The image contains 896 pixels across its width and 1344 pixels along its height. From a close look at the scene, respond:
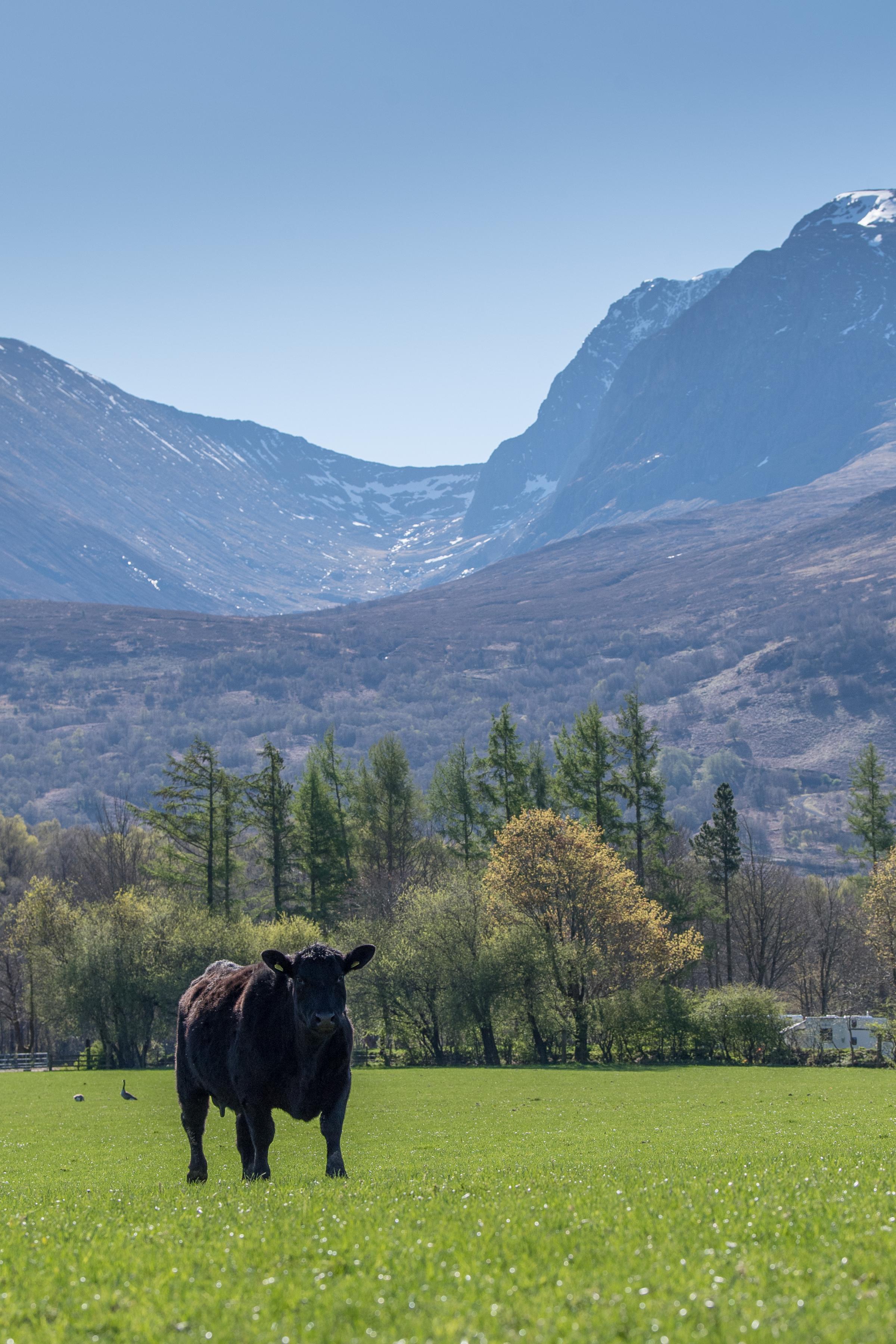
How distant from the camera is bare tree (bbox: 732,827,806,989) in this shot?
93.9m

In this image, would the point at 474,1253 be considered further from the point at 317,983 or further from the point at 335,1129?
the point at 335,1129

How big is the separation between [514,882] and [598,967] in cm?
734

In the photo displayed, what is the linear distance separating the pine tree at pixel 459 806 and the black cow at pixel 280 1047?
2846 inches

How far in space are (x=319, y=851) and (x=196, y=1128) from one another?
71.1m

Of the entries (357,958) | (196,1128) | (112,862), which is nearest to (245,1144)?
(196,1128)

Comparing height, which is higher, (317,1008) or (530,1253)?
(317,1008)

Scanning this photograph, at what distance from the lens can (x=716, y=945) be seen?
92875 mm

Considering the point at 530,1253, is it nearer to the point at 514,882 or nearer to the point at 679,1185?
the point at 679,1185

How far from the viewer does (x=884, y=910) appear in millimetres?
71000

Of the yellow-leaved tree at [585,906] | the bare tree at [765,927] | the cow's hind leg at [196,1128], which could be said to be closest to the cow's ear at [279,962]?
the cow's hind leg at [196,1128]

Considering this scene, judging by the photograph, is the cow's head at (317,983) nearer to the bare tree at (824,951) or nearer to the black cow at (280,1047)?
the black cow at (280,1047)

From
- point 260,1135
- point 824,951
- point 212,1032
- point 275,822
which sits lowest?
point 824,951

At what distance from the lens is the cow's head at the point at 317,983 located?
14.2 metres

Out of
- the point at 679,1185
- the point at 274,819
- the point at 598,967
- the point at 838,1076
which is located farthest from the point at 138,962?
the point at 679,1185
